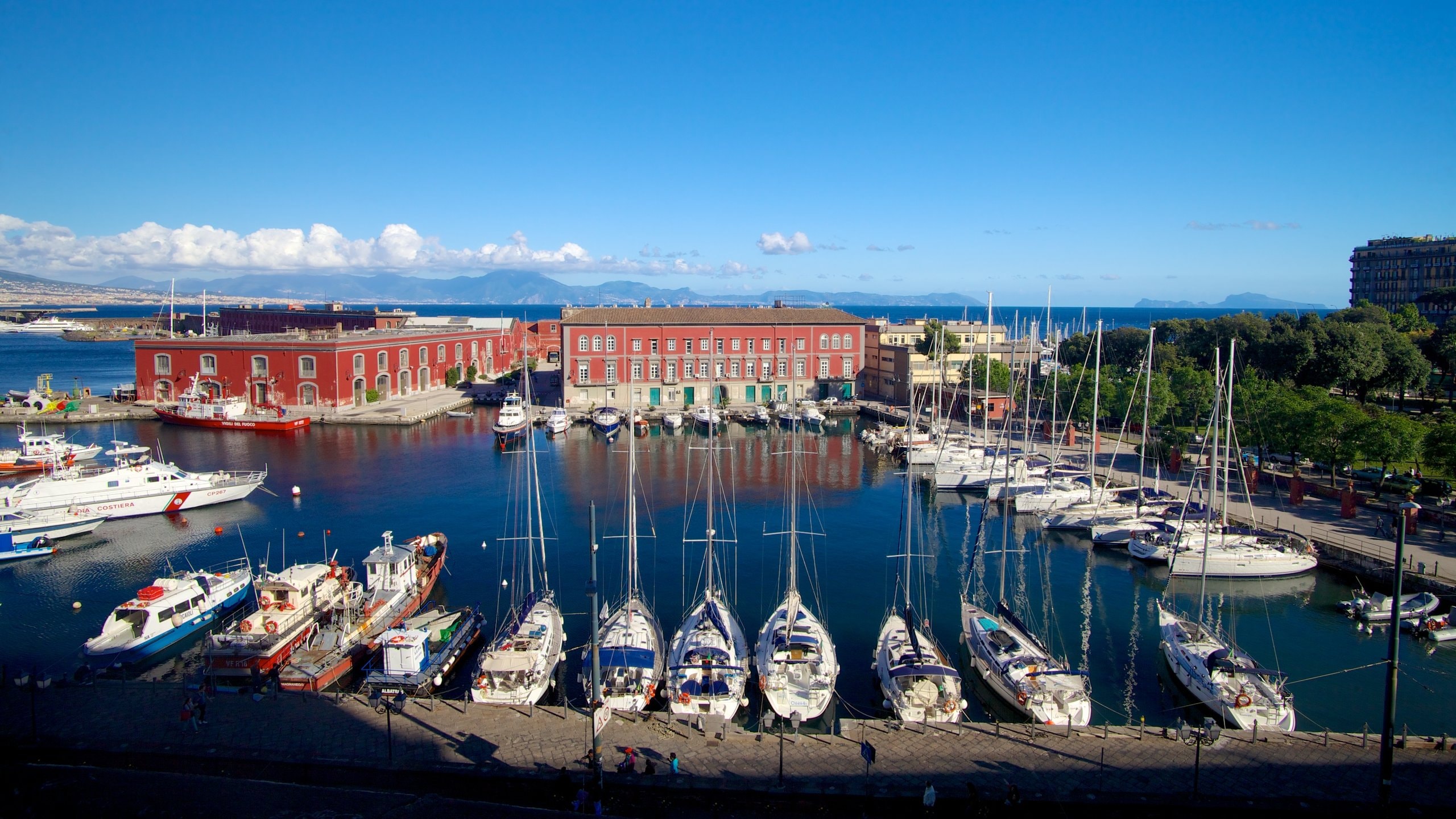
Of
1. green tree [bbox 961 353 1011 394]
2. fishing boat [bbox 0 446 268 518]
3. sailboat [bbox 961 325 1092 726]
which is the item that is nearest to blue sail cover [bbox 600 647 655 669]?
sailboat [bbox 961 325 1092 726]

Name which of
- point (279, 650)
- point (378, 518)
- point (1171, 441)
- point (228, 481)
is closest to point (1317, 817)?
point (279, 650)

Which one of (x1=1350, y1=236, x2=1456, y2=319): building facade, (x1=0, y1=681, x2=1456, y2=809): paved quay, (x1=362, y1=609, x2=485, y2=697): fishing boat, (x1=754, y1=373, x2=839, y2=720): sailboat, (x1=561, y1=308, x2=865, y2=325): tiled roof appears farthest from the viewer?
(x1=1350, y1=236, x2=1456, y2=319): building facade

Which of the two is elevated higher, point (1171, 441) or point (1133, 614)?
point (1171, 441)

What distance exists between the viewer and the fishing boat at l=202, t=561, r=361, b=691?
49.4 feet

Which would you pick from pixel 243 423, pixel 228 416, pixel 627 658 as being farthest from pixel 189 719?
pixel 228 416

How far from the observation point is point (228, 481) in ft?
95.0

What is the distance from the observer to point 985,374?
48.0 meters

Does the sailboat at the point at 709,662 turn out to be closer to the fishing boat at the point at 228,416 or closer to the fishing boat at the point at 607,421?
the fishing boat at the point at 607,421

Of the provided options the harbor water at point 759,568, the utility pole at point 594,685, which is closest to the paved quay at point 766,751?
the utility pole at point 594,685

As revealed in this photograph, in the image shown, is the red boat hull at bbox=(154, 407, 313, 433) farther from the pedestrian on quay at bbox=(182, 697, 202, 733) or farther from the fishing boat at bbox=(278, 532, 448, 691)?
the pedestrian on quay at bbox=(182, 697, 202, 733)

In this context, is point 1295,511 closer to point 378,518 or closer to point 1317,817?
point 1317,817

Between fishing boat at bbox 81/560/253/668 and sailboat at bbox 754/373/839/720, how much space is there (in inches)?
486

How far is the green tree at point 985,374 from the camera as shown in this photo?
47.6 m

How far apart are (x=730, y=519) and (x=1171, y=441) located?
21.2 metres
